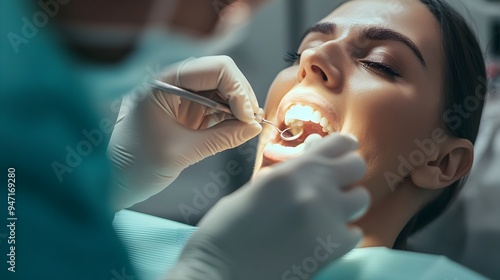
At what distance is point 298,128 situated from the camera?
1151mm

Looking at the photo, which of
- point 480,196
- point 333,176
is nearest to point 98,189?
point 333,176

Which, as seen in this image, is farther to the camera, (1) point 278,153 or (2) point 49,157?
(1) point 278,153

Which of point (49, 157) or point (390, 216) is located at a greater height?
point (49, 157)

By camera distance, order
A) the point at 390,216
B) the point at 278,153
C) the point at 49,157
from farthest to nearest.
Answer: the point at 390,216, the point at 278,153, the point at 49,157

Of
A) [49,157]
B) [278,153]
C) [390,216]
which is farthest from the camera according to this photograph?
[390,216]

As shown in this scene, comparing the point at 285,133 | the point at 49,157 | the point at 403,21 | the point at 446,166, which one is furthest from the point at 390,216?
the point at 49,157

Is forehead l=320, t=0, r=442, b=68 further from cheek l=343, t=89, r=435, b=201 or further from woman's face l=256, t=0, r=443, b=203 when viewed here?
cheek l=343, t=89, r=435, b=201

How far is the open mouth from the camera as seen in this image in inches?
42.8

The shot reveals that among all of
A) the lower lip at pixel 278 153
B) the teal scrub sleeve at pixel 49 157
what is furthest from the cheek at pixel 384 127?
the teal scrub sleeve at pixel 49 157

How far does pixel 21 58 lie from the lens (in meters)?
0.79

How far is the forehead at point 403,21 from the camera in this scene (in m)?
1.17

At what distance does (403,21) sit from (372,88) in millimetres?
164

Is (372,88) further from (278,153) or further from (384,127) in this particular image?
(278,153)

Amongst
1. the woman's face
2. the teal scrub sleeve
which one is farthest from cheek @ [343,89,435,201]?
the teal scrub sleeve
